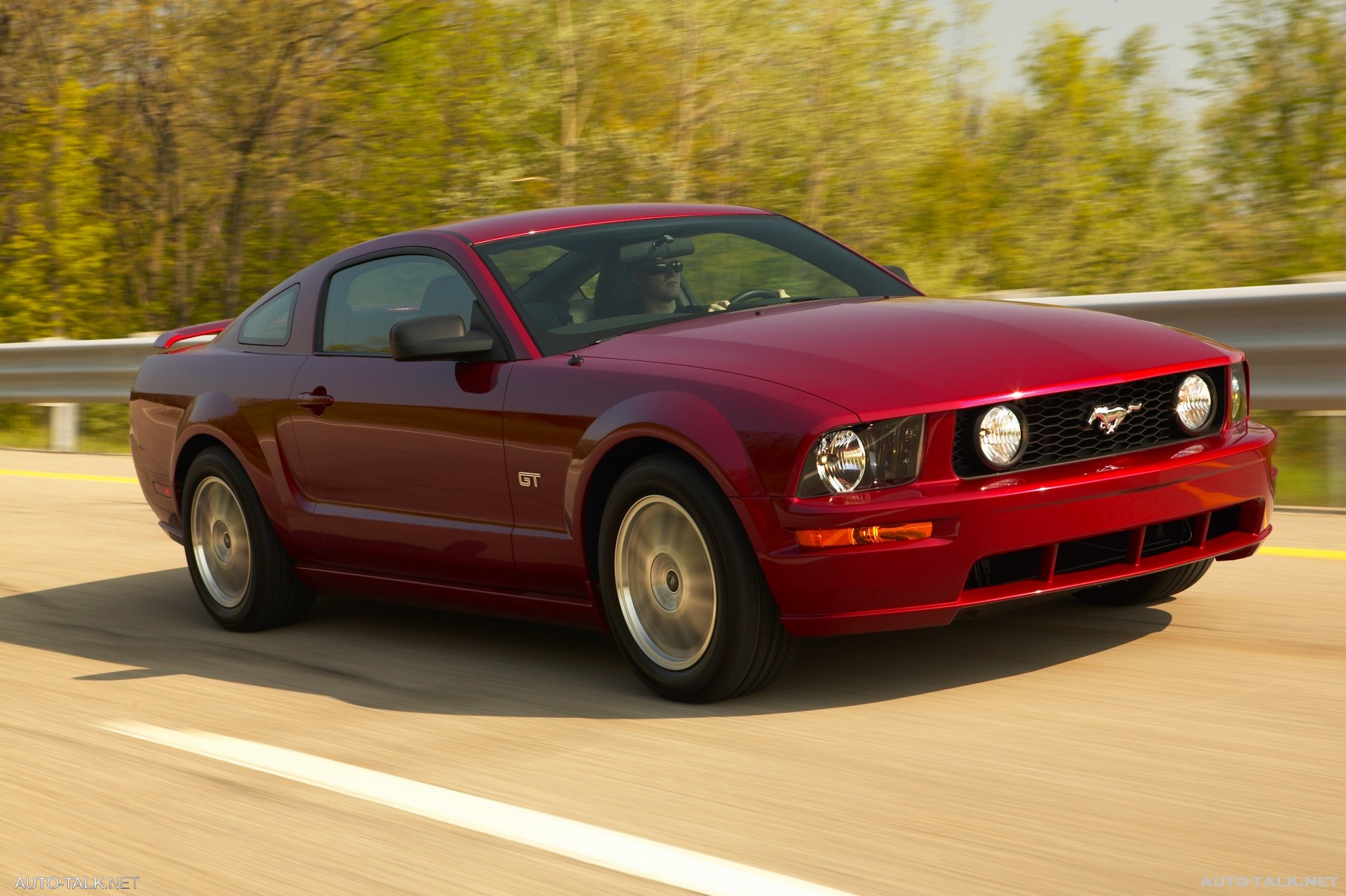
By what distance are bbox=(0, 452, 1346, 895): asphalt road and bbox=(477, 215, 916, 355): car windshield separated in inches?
42.4

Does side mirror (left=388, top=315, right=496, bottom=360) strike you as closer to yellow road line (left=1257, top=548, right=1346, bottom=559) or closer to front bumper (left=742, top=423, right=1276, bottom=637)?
front bumper (left=742, top=423, right=1276, bottom=637)

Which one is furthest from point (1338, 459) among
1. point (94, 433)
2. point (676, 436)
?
point (94, 433)

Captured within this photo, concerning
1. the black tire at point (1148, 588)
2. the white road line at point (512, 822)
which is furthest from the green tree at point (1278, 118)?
the white road line at point (512, 822)

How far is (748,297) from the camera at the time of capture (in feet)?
17.1

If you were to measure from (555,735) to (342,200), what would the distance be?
1796cm

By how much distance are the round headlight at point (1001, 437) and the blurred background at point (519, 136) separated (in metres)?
13.8

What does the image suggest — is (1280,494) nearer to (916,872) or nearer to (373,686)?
(373,686)

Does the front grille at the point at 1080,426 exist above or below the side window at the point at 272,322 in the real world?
below

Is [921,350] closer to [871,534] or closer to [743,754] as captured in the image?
[871,534]

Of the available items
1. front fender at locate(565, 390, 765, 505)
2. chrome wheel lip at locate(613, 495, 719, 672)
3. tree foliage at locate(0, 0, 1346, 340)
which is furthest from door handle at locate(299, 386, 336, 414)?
tree foliage at locate(0, 0, 1346, 340)

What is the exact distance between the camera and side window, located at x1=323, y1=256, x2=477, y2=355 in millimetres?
5250

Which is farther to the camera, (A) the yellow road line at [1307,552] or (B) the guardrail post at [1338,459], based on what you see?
(B) the guardrail post at [1338,459]

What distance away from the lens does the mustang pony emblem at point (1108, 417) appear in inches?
163

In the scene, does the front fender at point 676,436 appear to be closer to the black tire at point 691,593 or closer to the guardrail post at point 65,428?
the black tire at point 691,593
